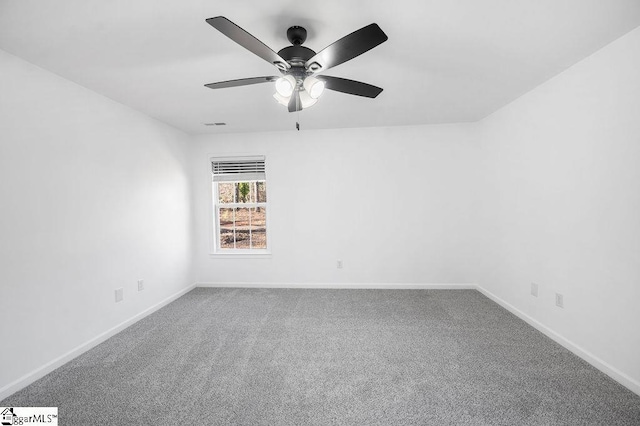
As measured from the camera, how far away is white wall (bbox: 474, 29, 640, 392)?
74.3 inches

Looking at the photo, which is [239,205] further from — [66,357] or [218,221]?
[66,357]

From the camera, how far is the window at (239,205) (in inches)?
171

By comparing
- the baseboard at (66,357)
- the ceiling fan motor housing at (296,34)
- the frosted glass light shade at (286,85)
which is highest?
the ceiling fan motor housing at (296,34)

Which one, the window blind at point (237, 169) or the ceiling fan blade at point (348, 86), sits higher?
the ceiling fan blade at point (348, 86)

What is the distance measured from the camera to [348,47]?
4.83 feet

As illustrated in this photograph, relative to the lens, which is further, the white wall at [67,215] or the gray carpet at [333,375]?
the white wall at [67,215]

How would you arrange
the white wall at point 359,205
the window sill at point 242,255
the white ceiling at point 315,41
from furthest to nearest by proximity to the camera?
1. the window sill at point 242,255
2. the white wall at point 359,205
3. the white ceiling at point 315,41

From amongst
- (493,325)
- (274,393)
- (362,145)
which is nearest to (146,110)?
(362,145)

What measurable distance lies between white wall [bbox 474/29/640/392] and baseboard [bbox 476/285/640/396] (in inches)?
0.5

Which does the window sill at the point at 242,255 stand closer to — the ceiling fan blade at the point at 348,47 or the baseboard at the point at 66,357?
the baseboard at the point at 66,357

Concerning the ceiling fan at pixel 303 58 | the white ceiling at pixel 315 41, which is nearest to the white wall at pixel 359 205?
the white ceiling at pixel 315 41

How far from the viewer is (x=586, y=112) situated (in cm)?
220

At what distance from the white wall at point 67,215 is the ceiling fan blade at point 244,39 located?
6.09 feet

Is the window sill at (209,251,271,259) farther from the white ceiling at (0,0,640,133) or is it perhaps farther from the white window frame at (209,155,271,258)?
the white ceiling at (0,0,640,133)
